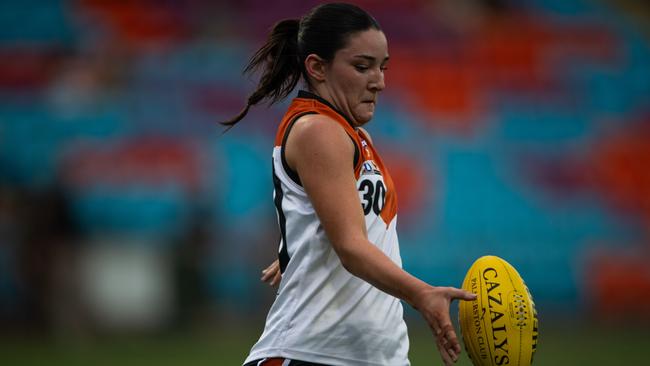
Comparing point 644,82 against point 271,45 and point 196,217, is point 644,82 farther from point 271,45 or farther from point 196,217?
point 271,45

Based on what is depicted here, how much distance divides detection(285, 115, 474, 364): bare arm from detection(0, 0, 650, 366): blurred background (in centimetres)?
841

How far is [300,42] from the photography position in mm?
4125

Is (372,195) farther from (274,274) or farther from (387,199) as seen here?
(274,274)

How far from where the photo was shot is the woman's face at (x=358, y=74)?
3.94 m

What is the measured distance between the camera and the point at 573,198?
597 inches

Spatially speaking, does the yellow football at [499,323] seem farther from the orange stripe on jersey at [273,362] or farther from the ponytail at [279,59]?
the ponytail at [279,59]

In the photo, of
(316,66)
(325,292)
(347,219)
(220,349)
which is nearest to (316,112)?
(316,66)

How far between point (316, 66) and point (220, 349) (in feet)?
23.6

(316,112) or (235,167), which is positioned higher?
(316,112)

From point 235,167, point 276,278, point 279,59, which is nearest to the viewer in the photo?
point 279,59

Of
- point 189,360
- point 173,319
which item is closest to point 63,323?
point 173,319

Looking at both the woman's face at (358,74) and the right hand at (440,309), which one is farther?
the woman's face at (358,74)

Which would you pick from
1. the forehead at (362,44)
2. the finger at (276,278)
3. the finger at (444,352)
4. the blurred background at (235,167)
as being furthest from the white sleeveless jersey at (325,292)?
the blurred background at (235,167)

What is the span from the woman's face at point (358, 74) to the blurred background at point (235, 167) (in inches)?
325
